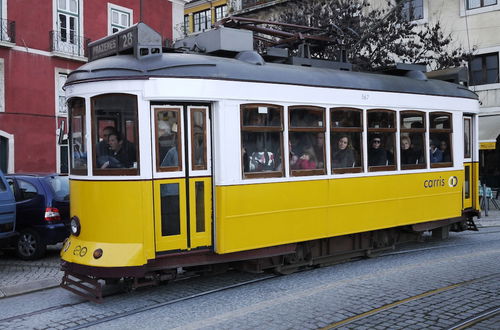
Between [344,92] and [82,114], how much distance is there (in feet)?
12.4

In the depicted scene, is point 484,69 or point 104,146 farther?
point 484,69

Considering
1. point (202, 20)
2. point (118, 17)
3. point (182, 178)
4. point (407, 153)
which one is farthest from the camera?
point (202, 20)

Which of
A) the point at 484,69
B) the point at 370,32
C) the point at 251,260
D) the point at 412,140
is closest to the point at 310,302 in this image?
the point at 251,260

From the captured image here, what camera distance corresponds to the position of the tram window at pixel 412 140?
30.2 feet

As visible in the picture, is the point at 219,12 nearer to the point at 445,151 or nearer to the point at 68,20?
the point at 68,20

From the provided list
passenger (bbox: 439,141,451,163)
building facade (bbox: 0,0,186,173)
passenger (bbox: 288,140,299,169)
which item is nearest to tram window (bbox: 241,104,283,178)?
passenger (bbox: 288,140,299,169)

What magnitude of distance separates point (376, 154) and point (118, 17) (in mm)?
18905

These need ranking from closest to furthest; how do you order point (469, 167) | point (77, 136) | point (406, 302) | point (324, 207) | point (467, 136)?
point (406, 302) → point (77, 136) → point (324, 207) → point (467, 136) → point (469, 167)

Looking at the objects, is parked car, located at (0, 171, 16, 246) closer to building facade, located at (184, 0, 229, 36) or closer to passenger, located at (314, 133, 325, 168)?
passenger, located at (314, 133, 325, 168)

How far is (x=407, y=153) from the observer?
9297 mm

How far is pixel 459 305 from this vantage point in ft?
20.6

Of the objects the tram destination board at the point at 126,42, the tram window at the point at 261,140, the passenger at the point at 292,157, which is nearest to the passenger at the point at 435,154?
the passenger at the point at 292,157

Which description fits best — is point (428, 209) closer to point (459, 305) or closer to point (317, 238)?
point (317, 238)

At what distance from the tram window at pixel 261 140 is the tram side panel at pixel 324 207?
214 millimetres
